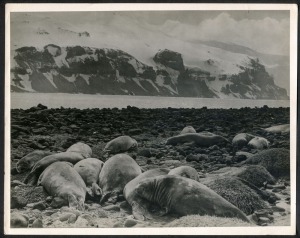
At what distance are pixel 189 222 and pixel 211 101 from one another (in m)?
0.43

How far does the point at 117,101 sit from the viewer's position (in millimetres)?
1415

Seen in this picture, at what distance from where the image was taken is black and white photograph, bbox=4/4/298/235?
139 cm

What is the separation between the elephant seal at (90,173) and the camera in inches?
53.9

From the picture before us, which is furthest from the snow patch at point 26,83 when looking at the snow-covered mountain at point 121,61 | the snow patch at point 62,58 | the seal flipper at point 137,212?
the seal flipper at point 137,212

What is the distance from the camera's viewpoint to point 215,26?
142 centimetres

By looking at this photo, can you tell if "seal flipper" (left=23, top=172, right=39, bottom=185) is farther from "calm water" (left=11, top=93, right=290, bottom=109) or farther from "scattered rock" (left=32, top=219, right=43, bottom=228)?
"calm water" (left=11, top=93, right=290, bottom=109)

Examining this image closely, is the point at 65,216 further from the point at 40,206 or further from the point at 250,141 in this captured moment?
the point at 250,141

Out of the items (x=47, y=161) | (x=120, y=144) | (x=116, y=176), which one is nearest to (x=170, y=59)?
(x=120, y=144)

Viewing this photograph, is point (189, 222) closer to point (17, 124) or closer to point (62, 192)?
point (62, 192)

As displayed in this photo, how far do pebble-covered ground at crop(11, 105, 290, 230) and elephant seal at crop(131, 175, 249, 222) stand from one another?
0.05m

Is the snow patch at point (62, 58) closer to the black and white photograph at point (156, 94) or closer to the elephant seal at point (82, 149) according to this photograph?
the black and white photograph at point (156, 94)

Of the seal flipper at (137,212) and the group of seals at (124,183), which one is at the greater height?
the group of seals at (124,183)

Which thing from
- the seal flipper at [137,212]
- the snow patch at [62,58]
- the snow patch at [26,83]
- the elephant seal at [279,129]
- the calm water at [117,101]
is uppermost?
the snow patch at [62,58]

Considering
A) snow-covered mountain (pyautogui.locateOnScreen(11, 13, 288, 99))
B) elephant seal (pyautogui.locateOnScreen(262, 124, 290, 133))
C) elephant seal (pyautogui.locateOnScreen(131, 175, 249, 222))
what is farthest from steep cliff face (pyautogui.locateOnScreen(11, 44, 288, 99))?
elephant seal (pyautogui.locateOnScreen(131, 175, 249, 222))
